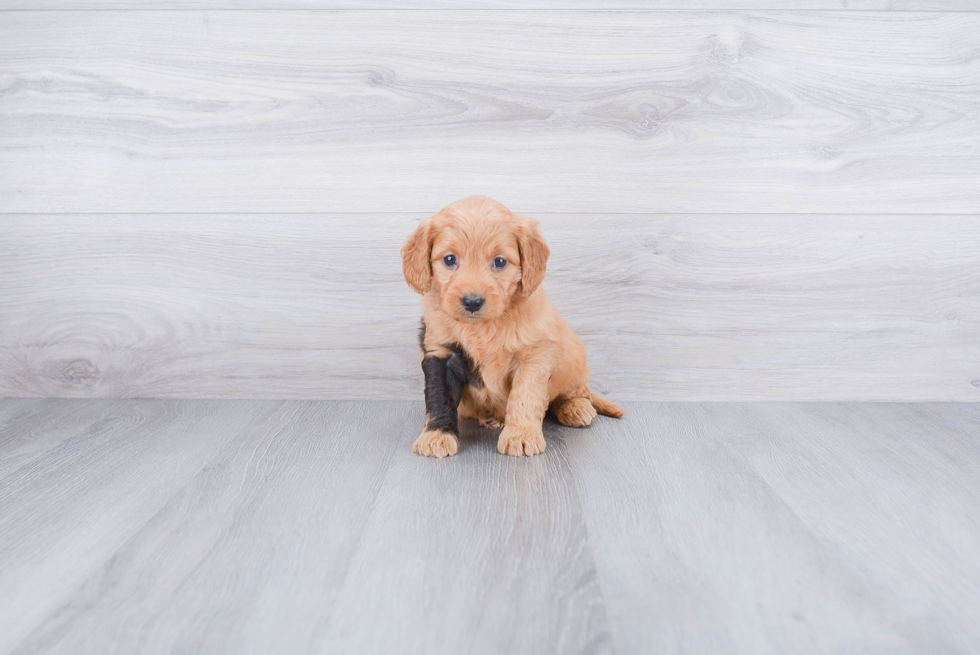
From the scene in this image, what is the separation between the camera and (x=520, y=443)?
1.28 meters

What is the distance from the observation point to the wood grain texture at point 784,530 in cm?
75

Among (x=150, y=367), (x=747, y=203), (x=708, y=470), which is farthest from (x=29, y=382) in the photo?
(x=747, y=203)

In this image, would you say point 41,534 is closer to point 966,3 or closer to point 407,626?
point 407,626

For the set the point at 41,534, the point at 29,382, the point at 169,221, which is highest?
the point at 169,221

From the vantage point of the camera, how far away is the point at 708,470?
48.2 inches

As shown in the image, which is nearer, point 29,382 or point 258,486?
point 258,486

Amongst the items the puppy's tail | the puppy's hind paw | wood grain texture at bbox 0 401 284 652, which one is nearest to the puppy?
the puppy's hind paw

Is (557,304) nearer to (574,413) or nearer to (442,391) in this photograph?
(574,413)

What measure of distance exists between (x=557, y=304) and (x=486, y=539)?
31.2 inches

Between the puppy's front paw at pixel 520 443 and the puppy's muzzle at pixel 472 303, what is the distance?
0.24 m

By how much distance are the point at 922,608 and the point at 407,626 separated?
577 millimetres

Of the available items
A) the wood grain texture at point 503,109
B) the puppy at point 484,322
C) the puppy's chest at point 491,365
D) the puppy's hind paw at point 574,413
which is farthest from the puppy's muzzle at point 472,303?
the wood grain texture at point 503,109

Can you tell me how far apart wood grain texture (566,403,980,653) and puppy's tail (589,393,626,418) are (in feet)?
0.10

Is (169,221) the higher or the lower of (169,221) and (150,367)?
the higher
